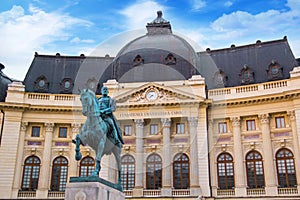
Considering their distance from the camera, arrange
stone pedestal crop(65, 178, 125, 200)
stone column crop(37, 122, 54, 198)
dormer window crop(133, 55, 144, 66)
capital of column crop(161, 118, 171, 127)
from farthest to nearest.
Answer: dormer window crop(133, 55, 144, 66) < capital of column crop(161, 118, 171, 127) < stone column crop(37, 122, 54, 198) < stone pedestal crop(65, 178, 125, 200)

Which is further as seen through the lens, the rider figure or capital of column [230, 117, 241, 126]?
capital of column [230, 117, 241, 126]

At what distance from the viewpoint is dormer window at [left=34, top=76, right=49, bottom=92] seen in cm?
4469

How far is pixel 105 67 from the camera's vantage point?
47.7m

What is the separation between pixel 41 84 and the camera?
45.2 m

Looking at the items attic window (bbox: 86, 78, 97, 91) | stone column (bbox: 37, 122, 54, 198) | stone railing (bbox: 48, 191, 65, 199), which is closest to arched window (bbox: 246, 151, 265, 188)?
stone railing (bbox: 48, 191, 65, 199)

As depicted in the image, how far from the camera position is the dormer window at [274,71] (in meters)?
40.5

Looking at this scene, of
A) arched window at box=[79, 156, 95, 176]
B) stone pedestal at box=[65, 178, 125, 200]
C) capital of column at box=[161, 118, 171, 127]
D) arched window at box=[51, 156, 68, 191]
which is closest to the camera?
stone pedestal at box=[65, 178, 125, 200]

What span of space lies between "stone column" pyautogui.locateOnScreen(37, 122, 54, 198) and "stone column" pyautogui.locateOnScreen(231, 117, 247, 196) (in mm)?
18692

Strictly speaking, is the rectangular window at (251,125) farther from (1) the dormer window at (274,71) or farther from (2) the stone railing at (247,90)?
(1) the dormer window at (274,71)

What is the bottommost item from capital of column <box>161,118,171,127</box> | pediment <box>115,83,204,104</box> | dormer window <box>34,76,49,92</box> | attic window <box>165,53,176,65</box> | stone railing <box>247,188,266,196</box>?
stone railing <box>247,188,266,196</box>

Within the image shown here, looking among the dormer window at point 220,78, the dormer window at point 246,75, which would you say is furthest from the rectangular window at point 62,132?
the dormer window at point 246,75

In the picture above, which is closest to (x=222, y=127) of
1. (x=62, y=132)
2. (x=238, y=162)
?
(x=238, y=162)

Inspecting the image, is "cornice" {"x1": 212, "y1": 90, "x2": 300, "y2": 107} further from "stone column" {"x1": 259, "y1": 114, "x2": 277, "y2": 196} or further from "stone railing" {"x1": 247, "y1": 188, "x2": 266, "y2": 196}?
"stone railing" {"x1": 247, "y1": 188, "x2": 266, "y2": 196}

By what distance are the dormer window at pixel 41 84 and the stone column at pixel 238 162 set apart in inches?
831
